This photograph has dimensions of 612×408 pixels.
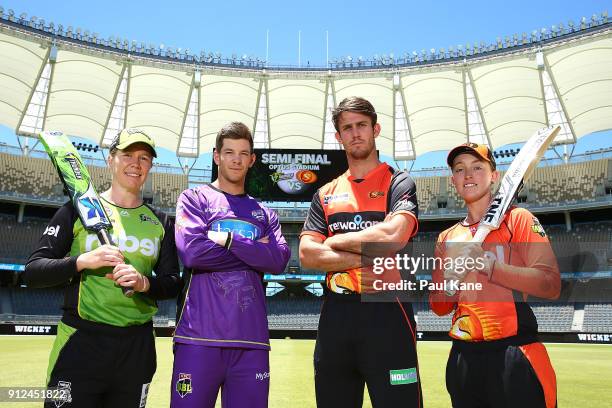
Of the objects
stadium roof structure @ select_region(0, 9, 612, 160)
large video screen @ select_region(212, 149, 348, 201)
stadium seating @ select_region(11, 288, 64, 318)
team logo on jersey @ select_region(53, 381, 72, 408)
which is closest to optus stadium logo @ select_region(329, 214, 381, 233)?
team logo on jersey @ select_region(53, 381, 72, 408)

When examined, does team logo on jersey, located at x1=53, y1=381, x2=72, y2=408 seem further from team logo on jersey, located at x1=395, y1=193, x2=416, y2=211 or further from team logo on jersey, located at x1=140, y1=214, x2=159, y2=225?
team logo on jersey, located at x1=395, y1=193, x2=416, y2=211

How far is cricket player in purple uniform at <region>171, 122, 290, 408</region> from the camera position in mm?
3529

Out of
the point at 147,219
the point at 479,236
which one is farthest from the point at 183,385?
the point at 479,236

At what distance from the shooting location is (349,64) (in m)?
37.5

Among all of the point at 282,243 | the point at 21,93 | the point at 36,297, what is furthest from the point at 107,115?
the point at 282,243

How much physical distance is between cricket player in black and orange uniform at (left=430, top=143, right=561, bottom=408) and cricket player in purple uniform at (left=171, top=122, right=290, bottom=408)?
140cm

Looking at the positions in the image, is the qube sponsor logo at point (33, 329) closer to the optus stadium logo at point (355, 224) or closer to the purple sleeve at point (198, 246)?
the purple sleeve at point (198, 246)

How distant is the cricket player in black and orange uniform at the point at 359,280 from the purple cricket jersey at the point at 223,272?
398mm

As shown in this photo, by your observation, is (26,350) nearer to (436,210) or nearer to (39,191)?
(39,191)

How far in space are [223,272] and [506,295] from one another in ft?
6.78

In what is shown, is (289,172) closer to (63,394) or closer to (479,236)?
(479,236)

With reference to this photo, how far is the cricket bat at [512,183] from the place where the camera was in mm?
3650

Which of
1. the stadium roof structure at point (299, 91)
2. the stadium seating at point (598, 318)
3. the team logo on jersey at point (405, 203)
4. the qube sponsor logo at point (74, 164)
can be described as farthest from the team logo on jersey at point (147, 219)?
the stadium seating at point (598, 318)

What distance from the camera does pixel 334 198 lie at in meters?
3.91
